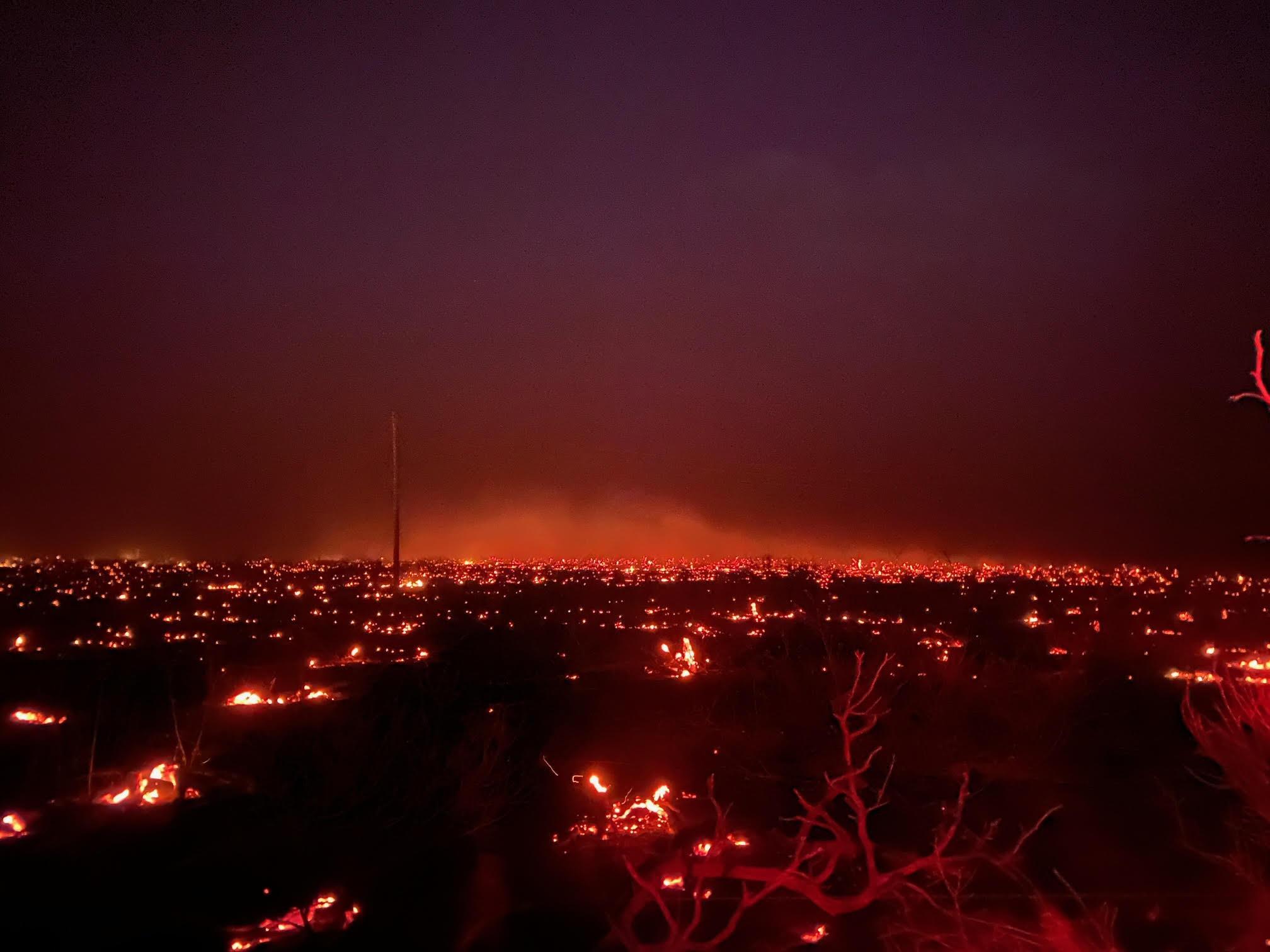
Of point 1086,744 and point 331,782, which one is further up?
point 331,782

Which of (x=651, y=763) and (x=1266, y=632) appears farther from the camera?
(x=1266, y=632)

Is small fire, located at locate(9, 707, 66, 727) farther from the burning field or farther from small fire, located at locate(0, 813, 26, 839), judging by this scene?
small fire, located at locate(0, 813, 26, 839)

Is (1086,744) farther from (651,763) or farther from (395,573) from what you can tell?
(395,573)

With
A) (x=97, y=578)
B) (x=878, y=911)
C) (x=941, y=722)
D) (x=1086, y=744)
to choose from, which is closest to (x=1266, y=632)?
(x=1086, y=744)

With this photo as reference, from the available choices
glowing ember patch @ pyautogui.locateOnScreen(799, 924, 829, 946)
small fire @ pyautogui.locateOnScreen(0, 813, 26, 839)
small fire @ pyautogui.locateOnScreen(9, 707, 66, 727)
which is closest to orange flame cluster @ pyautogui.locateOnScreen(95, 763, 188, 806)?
small fire @ pyautogui.locateOnScreen(0, 813, 26, 839)

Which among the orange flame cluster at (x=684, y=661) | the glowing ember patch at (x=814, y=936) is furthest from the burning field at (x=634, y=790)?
the orange flame cluster at (x=684, y=661)

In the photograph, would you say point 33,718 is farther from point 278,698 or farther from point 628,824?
point 628,824
